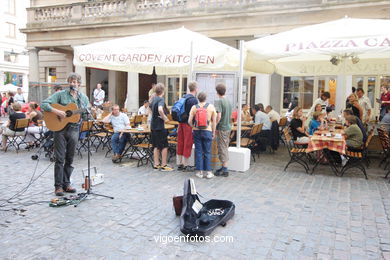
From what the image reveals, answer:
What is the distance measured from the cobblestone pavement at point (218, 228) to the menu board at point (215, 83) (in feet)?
5.83

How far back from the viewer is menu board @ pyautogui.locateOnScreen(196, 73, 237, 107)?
765 centimetres

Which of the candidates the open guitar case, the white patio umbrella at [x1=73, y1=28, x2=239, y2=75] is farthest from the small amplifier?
the white patio umbrella at [x1=73, y1=28, x2=239, y2=75]

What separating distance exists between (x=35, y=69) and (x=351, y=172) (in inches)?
718

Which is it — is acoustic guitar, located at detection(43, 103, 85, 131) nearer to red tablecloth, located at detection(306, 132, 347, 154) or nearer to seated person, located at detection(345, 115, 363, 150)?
red tablecloth, located at detection(306, 132, 347, 154)

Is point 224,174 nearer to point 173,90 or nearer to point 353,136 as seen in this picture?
point 353,136

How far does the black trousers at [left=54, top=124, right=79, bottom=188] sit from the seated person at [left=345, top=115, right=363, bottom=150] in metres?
5.51

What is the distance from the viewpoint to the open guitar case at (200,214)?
3.98 metres

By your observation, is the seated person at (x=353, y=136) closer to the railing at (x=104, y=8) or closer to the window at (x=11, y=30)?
the railing at (x=104, y=8)

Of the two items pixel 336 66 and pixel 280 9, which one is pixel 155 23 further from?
pixel 336 66

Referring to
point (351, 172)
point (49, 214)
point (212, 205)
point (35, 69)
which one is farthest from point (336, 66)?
point (35, 69)

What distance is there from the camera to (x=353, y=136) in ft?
24.2

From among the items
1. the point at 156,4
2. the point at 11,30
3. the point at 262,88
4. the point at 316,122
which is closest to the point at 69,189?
the point at 316,122

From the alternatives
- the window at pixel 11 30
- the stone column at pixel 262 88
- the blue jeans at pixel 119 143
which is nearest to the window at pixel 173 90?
the stone column at pixel 262 88

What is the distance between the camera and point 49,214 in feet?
15.3
